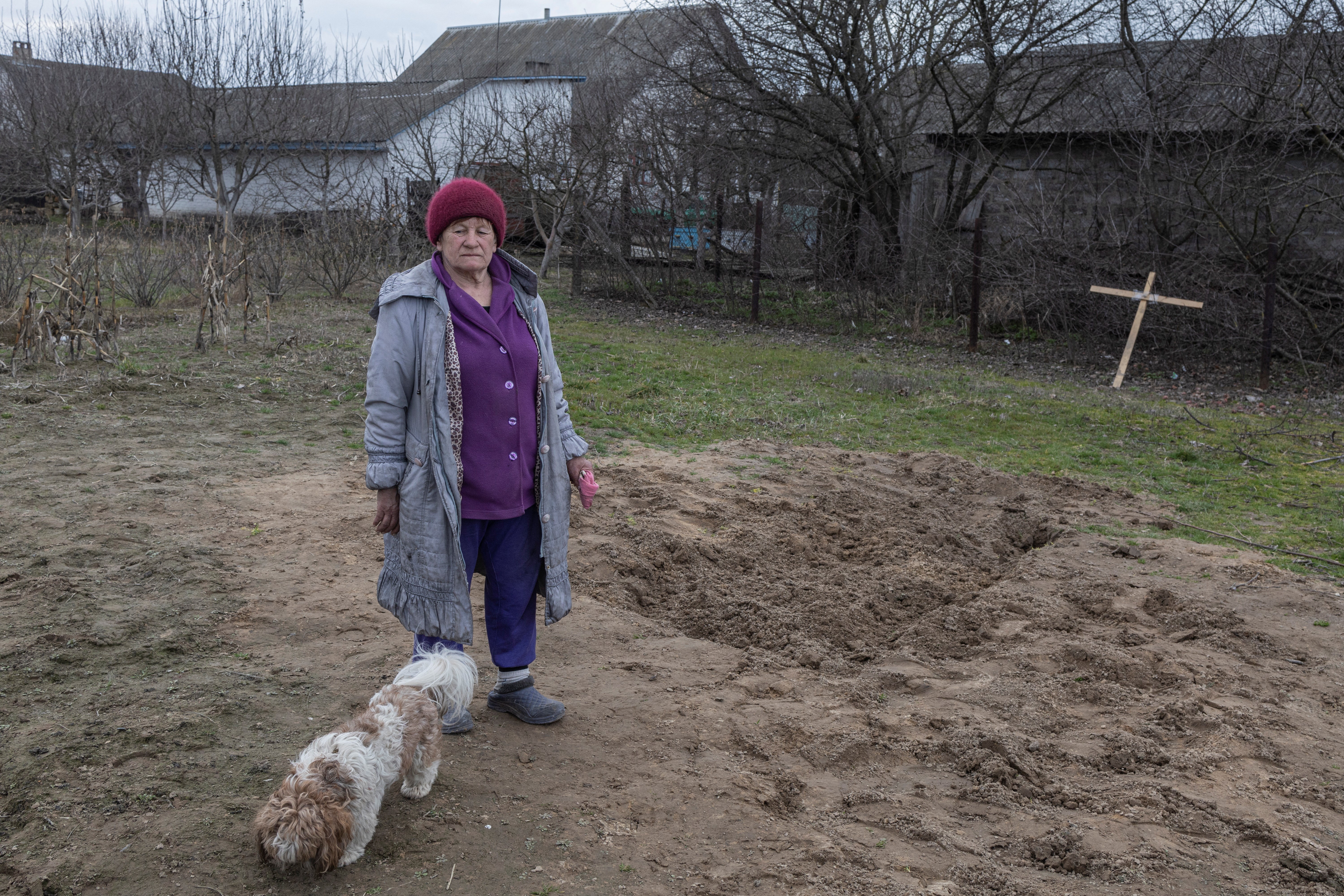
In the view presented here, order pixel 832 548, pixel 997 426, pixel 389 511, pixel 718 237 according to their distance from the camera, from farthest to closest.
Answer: pixel 718 237 < pixel 997 426 < pixel 832 548 < pixel 389 511

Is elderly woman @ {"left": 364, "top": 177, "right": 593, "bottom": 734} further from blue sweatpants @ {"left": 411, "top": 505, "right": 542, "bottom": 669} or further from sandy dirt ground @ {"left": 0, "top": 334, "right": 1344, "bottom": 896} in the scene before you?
sandy dirt ground @ {"left": 0, "top": 334, "right": 1344, "bottom": 896}

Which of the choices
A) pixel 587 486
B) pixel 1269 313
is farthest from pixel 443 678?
pixel 1269 313

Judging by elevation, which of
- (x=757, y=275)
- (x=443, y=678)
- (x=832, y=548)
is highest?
(x=757, y=275)

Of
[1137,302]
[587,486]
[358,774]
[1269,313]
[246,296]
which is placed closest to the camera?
[358,774]

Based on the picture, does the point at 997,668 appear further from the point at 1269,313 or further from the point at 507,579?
the point at 1269,313

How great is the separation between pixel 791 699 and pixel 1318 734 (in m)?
2.01

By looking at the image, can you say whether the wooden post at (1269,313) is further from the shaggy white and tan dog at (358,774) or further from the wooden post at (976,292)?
the shaggy white and tan dog at (358,774)

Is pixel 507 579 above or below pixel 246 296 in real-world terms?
below

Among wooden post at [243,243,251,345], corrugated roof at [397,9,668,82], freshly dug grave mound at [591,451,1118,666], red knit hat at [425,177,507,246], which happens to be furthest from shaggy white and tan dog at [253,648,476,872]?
corrugated roof at [397,9,668,82]

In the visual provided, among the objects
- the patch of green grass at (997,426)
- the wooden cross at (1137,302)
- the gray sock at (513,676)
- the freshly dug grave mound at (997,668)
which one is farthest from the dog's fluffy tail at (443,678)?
the wooden cross at (1137,302)

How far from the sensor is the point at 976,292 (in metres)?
14.2

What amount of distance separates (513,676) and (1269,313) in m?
11.8

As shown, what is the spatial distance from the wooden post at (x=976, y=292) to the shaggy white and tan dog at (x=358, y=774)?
41.2 feet

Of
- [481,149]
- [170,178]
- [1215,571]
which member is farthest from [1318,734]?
[170,178]
